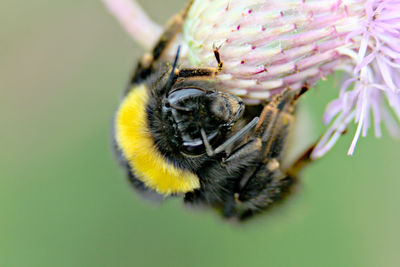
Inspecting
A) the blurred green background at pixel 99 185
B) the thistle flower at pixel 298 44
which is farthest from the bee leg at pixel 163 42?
the blurred green background at pixel 99 185

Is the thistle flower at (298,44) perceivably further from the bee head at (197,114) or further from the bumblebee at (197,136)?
the bee head at (197,114)

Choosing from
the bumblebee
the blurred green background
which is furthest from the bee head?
the blurred green background

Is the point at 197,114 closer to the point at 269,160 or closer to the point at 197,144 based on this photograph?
the point at 197,144

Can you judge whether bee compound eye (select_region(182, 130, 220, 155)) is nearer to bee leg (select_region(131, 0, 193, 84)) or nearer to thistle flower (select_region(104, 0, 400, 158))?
thistle flower (select_region(104, 0, 400, 158))

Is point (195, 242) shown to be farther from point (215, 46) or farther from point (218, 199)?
point (215, 46)

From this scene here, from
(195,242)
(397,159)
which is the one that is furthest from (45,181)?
(397,159)
